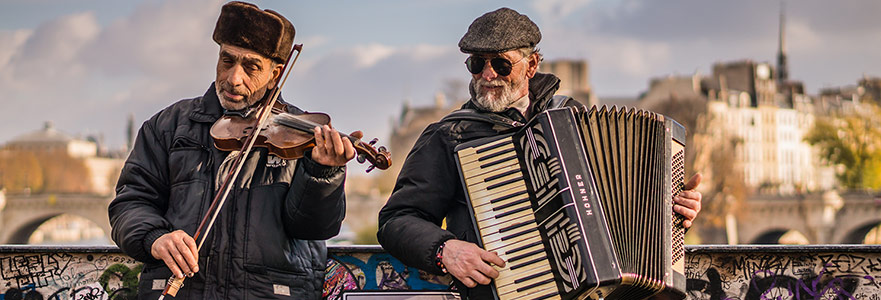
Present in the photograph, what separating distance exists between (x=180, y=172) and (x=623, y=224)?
1.66 meters

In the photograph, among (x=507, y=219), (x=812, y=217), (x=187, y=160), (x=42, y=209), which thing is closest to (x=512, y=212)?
(x=507, y=219)

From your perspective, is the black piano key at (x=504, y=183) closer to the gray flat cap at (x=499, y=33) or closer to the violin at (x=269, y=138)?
the violin at (x=269, y=138)

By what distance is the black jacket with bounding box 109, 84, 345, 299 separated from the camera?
4133 mm

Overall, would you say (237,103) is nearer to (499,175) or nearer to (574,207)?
(499,175)

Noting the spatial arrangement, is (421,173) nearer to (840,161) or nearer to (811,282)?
(811,282)

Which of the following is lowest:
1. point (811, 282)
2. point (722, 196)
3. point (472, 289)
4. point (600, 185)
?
point (722, 196)

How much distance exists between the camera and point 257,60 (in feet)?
14.2

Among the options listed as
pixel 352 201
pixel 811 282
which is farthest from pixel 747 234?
pixel 811 282

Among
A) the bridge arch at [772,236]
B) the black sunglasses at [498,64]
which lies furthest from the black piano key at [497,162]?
the bridge arch at [772,236]

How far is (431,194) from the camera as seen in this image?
14.0ft

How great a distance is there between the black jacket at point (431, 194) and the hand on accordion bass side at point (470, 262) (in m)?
0.14

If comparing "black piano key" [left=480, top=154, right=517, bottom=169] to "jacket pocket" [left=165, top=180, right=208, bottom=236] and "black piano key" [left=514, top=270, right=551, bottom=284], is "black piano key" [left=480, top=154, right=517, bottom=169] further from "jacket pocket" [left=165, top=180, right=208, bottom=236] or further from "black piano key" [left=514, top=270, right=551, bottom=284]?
"jacket pocket" [left=165, top=180, right=208, bottom=236]

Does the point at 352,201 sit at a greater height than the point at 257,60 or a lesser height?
lesser

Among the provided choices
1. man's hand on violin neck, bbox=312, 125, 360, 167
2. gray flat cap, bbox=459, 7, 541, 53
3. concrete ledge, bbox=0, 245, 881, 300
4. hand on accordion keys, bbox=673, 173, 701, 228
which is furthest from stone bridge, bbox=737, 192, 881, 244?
man's hand on violin neck, bbox=312, 125, 360, 167
